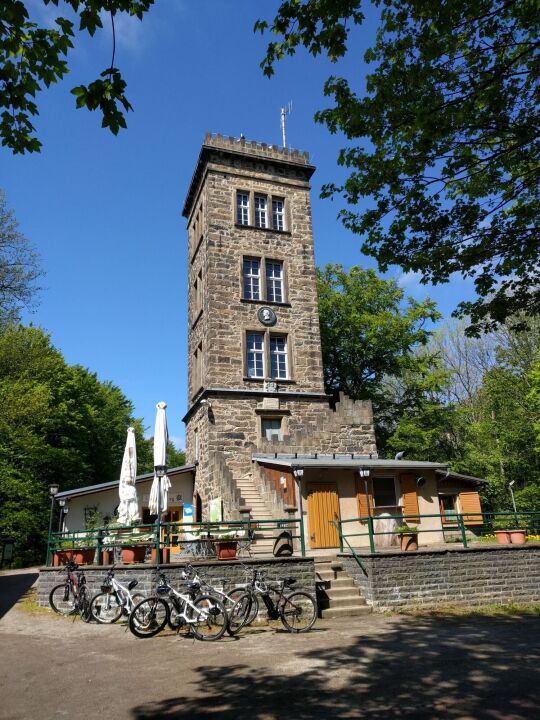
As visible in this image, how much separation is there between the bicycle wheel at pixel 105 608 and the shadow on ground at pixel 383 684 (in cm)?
427

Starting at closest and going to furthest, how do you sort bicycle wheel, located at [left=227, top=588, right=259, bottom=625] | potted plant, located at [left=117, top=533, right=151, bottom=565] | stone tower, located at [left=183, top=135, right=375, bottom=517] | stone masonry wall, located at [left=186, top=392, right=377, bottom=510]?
bicycle wheel, located at [left=227, top=588, right=259, bottom=625] → potted plant, located at [left=117, top=533, right=151, bottom=565] → stone masonry wall, located at [left=186, top=392, right=377, bottom=510] → stone tower, located at [left=183, top=135, right=375, bottom=517]

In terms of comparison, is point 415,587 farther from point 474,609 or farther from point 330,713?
point 330,713

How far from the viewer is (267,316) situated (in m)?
21.8

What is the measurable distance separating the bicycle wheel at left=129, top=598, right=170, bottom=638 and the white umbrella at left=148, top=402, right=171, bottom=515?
304 centimetres

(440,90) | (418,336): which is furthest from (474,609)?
(418,336)

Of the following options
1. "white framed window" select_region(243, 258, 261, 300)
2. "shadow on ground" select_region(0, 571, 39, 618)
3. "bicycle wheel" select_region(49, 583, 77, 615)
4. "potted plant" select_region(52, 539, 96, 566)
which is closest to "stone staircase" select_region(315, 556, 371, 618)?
"bicycle wheel" select_region(49, 583, 77, 615)

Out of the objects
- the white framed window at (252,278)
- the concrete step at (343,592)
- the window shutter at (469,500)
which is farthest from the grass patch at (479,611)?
the window shutter at (469,500)

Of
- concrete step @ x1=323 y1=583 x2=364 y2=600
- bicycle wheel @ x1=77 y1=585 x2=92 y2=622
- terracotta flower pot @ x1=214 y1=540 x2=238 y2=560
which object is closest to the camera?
terracotta flower pot @ x1=214 y1=540 x2=238 y2=560

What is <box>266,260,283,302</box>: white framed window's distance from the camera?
2252 centimetres

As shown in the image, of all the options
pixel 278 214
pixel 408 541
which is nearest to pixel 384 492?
pixel 408 541

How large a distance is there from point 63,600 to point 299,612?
5.75m

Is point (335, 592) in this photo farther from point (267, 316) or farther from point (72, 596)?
point (267, 316)

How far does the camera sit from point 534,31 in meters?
7.21

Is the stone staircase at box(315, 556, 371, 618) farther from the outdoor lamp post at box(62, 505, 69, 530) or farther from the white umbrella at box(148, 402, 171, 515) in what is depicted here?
the outdoor lamp post at box(62, 505, 69, 530)
